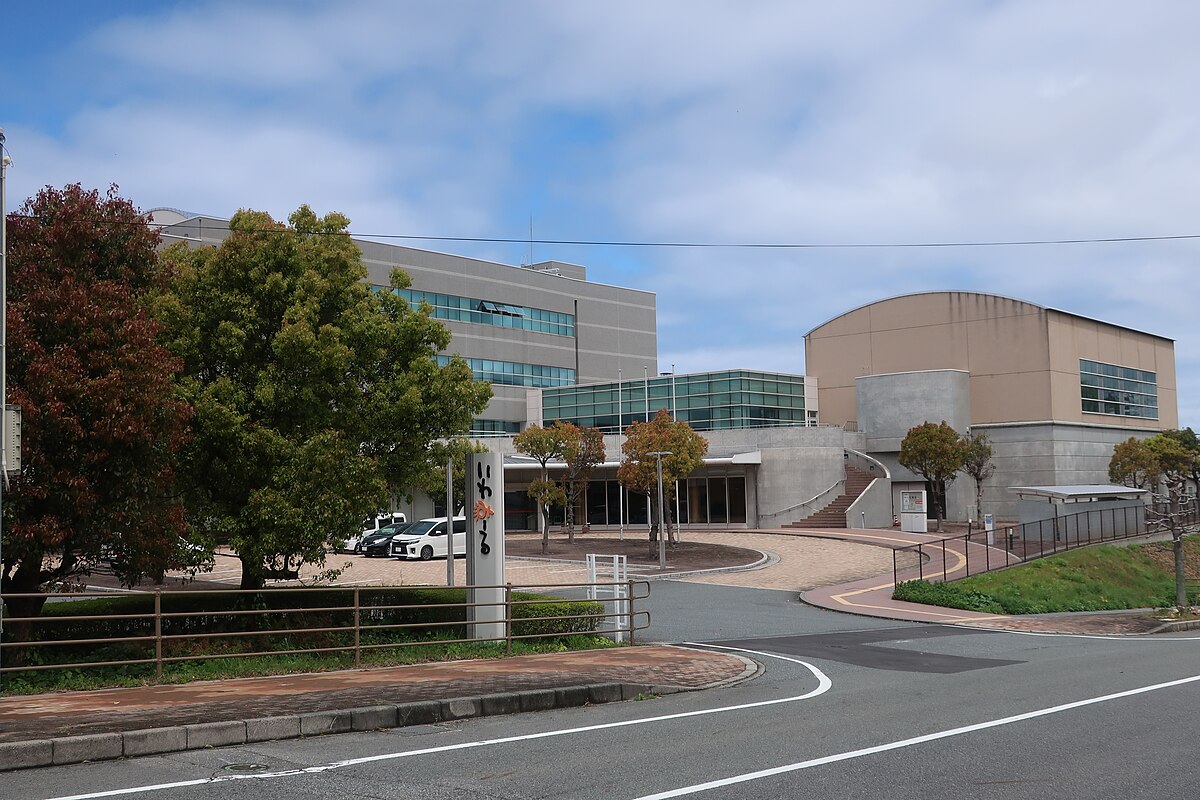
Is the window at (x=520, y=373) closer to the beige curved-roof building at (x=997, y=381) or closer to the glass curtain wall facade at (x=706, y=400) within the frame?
the glass curtain wall facade at (x=706, y=400)

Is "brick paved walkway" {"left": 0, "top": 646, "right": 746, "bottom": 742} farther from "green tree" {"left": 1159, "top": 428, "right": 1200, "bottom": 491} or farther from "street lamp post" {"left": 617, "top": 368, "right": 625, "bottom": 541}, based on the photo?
"green tree" {"left": 1159, "top": 428, "right": 1200, "bottom": 491}

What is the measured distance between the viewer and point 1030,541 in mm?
41156

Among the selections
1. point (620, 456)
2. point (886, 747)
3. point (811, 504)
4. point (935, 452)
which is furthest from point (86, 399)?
point (935, 452)

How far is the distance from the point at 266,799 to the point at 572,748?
2.79 meters

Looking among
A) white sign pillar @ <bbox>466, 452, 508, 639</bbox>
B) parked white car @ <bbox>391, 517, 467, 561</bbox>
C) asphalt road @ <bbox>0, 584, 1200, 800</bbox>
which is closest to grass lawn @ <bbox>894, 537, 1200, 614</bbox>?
asphalt road @ <bbox>0, 584, 1200, 800</bbox>

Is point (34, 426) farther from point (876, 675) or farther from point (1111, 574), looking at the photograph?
point (1111, 574)

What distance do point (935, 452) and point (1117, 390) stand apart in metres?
20.6

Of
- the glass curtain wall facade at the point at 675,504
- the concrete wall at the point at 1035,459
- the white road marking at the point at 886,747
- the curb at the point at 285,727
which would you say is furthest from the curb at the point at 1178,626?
the concrete wall at the point at 1035,459

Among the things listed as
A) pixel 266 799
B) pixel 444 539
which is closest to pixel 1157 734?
pixel 266 799

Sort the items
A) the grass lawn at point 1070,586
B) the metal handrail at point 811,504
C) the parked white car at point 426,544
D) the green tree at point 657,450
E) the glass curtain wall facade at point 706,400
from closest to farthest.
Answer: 1. the grass lawn at point 1070,586
2. the green tree at point 657,450
3. the parked white car at point 426,544
4. the metal handrail at point 811,504
5. the glass curtain wall facade at point 706,400

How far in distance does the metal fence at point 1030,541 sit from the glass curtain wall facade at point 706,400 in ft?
52.3

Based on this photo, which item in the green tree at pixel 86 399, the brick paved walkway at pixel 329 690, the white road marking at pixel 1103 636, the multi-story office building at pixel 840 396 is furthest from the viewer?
the multi-story office building at pixel 840 396

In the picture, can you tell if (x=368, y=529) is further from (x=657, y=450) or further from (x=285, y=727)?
(x=657, y=450)

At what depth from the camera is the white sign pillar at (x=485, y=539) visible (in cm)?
1783
